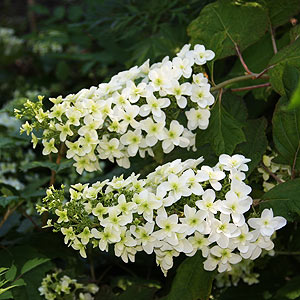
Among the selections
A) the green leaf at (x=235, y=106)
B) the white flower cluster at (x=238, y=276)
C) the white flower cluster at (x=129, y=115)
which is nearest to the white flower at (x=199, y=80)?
the white flower cluster at (x=129, y=115)

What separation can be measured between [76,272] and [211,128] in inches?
24.2

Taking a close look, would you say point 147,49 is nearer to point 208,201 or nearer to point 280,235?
point 280,235

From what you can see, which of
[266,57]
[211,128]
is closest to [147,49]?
[266,57]

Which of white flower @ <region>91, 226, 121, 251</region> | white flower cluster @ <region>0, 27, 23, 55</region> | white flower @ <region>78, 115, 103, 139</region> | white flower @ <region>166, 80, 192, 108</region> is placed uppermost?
white flower @ <region>166, 80, 192, 108</region>

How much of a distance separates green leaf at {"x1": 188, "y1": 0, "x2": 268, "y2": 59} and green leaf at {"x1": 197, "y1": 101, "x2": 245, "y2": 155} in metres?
0.24

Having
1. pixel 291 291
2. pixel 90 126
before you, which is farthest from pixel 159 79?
pixel 291 291

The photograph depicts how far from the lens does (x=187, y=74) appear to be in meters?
1.30

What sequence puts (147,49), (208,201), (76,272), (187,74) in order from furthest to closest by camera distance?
1. (147,49)
2. (76,272)
3. (187,74)
4. (208,201)

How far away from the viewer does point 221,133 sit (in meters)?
1.34

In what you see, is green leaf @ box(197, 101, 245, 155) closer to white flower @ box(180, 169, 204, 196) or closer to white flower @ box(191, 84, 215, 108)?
white flower @ box(191, 84, 215, 108)

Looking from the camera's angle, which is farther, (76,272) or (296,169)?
(76,272)

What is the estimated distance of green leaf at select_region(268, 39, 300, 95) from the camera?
4.36ft

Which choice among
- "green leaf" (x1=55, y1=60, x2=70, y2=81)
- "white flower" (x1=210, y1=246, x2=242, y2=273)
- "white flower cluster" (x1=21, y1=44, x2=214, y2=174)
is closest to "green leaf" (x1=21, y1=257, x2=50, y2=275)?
"white flower cluster" (x1=21, y1=44, x2=214, y2=174)

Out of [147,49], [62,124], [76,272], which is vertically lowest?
[76,272]
